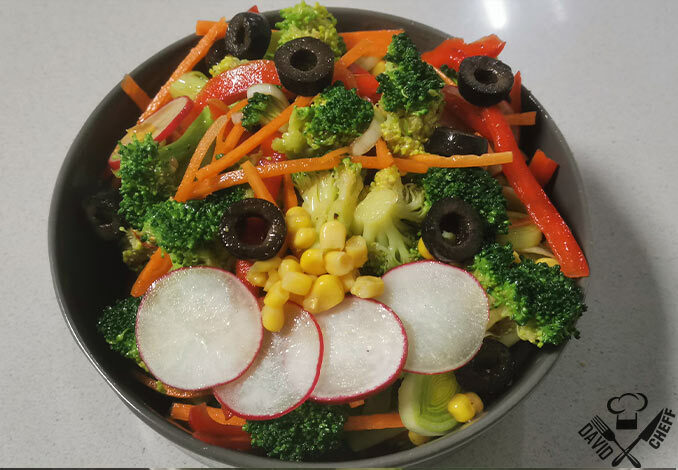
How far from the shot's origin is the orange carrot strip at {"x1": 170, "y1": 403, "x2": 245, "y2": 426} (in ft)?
5.27

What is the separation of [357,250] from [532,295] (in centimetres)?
49

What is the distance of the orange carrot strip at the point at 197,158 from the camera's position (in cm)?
167

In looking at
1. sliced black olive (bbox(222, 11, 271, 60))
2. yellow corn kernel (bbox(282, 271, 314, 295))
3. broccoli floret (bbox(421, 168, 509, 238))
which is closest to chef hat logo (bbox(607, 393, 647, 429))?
broccoli floret (bbox(421, 168, 509, 238))

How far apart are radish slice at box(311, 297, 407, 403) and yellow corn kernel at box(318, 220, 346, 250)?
0.16 metres

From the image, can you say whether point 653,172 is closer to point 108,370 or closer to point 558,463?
point 558,463

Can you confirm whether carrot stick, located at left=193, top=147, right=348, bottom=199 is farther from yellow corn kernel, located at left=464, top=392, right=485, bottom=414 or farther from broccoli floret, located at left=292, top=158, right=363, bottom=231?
yellow corn kernel, located at left=464, top=392, right=485, bottom=414

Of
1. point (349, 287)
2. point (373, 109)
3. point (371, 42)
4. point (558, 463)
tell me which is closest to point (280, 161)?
point (373, 109)

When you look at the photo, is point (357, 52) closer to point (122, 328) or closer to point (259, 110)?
point (259, 110)

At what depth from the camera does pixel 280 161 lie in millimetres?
1698

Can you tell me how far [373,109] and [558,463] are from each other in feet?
4.36

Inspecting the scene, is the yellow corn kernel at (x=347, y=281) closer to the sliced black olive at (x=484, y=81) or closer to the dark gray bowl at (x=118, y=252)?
the dark gray bowl at (x=118, y=252)

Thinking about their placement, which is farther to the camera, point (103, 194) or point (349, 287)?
point (103, 194)

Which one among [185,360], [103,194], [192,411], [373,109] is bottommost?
[192,411]

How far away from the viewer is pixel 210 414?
5.35 ft
